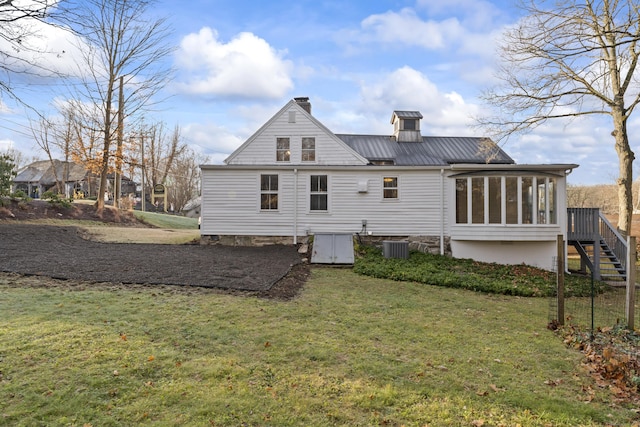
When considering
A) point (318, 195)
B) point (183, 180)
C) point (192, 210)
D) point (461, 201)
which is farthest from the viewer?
point (183, 180)

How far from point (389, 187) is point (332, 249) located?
3379mm

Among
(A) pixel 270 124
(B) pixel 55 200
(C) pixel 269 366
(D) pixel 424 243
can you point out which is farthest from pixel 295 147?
(B) pixel 55 200

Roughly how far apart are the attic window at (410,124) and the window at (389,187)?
24.7ft

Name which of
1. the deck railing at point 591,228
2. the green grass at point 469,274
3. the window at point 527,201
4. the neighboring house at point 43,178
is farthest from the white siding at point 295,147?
the neighboring house at point 43,178

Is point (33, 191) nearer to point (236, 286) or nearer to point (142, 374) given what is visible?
point (236, 286)

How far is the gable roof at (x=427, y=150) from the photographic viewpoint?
60.8 feet

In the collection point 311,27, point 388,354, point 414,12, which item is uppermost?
point 414,12

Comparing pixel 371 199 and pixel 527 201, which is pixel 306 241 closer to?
pixel 371 199

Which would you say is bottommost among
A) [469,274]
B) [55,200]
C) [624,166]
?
[469,274]

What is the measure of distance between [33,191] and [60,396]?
49.7 metres

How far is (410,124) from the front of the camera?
20.5m

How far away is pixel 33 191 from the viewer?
42594mm

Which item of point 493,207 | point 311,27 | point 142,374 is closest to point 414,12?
point 311,27

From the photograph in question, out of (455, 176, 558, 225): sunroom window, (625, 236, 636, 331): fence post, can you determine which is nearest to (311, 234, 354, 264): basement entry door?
(455, 176, 558, 225): sunroom window
